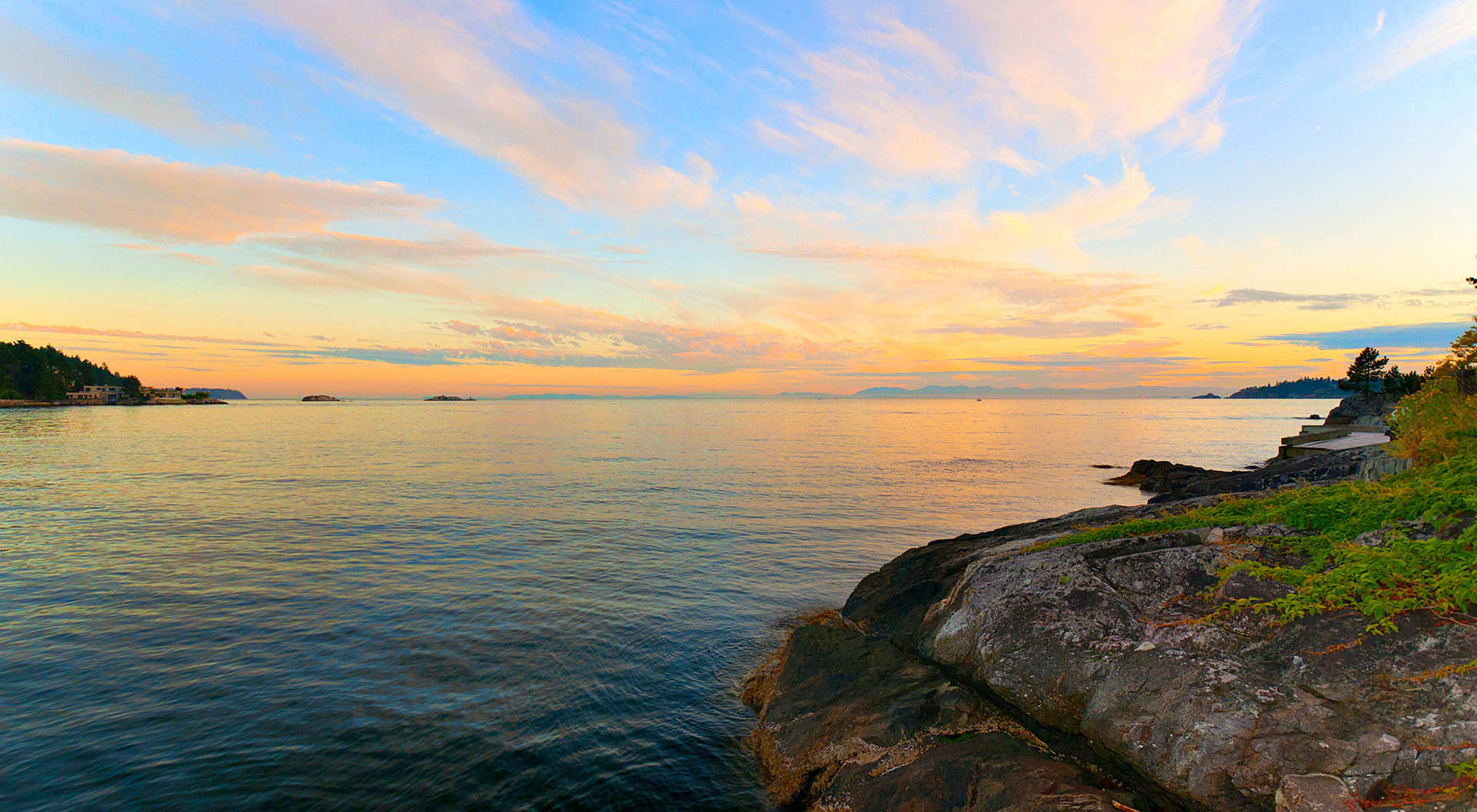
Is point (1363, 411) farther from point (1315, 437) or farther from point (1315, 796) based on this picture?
point (1315, 796)

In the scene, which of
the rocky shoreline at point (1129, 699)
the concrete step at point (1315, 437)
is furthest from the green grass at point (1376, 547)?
the concrete step at point (1315, 437)

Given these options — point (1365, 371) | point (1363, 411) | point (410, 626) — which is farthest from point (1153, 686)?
point (1365, 371)

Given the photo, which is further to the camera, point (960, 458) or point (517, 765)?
point (960, 458)

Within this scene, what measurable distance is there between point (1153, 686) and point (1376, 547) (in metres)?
3.19

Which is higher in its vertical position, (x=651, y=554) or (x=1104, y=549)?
(x=1104, y=549)

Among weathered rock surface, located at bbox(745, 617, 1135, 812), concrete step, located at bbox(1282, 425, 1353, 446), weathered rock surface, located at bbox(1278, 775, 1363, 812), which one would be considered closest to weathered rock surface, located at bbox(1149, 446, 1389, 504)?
concrete step, located at bbox(1282, 425, 1353, 446)

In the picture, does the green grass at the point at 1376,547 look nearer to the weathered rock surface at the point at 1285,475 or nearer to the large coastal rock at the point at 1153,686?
the large coastal rock at the point at 1153,686

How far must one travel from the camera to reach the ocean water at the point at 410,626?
916 centimetres

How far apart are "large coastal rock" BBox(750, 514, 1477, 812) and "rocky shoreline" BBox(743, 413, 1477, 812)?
2 cm

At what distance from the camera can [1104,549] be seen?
30.6 ft

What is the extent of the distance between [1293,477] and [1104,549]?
26307 mm

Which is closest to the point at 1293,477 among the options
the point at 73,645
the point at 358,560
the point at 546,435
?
the point at 358,560

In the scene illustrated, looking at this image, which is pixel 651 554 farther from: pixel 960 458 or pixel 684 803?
pixel 960 458

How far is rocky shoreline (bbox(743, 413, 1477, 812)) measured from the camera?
5.24 meters
